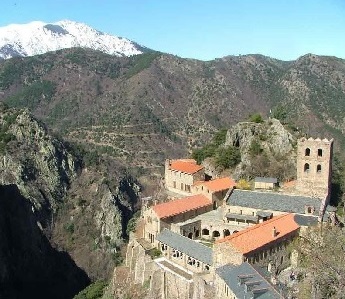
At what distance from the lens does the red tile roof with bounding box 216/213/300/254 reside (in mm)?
49719

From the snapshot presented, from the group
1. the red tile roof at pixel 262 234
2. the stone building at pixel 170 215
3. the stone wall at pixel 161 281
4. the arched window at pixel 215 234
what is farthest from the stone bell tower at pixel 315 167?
the stone wall at pixel 161 281

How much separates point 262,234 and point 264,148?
31.2 metres

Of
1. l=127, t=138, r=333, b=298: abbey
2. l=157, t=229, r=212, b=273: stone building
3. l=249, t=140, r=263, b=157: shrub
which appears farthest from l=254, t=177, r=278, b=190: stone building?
l=157, t=229, r=212, b=273: stone building

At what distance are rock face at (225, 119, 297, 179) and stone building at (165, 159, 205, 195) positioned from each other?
20.5 feet

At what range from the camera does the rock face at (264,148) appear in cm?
7762

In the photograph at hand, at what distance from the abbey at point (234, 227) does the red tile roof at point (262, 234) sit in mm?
95

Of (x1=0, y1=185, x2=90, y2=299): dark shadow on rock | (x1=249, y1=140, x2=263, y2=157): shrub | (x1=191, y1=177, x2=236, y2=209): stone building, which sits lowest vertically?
(x1=0, y1=185, x2=90, y2=299): dark shadow on rock

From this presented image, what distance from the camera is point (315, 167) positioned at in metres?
65.1

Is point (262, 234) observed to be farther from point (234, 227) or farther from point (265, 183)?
point (265, 183)

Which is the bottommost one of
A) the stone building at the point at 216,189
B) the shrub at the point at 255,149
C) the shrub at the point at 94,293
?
the shrub at the point at 94,293

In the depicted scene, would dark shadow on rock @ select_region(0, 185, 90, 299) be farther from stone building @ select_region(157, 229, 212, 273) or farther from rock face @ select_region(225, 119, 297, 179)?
stone building @ select_region(157, 229, 212, 273)

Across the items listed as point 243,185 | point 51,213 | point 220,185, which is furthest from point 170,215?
point 51,213

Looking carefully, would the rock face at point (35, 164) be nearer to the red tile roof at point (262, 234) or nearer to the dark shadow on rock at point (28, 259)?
the dark shadow on rock at point (28, 259)

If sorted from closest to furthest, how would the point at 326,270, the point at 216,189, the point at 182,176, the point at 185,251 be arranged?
A: the point at 326,270
the point at 185,251
the point at 216,189
the point at 182,176
